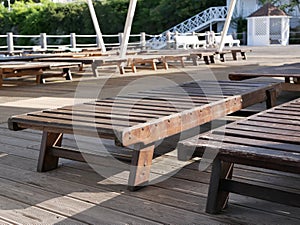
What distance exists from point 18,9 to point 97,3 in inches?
213

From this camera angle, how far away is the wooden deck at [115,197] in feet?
6.30

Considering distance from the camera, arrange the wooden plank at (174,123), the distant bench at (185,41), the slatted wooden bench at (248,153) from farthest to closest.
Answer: the distant bench at (185,41) < the wooden plank at (174,123) < the slatted wooden bench at (248,153)

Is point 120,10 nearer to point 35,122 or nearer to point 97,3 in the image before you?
point 97,3

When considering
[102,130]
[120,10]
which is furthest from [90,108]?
[120,10]

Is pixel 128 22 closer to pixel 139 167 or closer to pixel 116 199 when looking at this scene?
pixel 139 167

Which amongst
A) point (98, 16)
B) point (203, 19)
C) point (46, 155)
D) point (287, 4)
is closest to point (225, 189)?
point (46, 155)

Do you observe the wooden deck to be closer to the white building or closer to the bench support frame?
the bench support frame

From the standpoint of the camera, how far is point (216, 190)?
1.93m

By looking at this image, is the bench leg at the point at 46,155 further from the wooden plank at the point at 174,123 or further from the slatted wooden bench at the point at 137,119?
the wooden plank at the point at 174,123

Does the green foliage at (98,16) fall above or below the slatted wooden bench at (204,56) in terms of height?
above

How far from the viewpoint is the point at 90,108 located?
109 inches

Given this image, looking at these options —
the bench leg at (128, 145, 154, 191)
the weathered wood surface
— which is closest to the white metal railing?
the weathered wood surface

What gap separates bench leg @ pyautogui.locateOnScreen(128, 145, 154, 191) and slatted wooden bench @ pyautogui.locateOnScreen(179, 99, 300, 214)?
36 centimetres

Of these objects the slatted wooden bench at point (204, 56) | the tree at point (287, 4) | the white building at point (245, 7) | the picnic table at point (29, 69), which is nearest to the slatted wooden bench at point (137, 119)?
the picnic table at point (29, 69)
